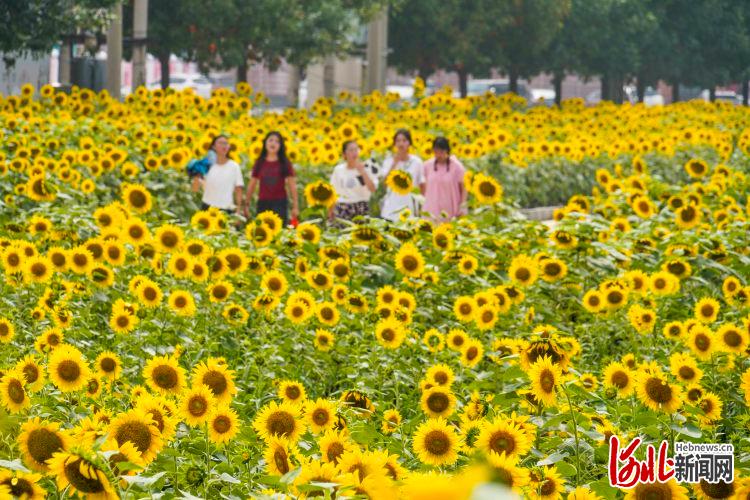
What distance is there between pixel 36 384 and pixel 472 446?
1.49 m

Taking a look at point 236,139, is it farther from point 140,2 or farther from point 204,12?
point 204,12

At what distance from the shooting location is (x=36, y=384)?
4852 mm

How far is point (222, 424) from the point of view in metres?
4.31

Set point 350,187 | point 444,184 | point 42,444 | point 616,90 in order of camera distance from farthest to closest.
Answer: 1. point 616,90
2. point 350,187
3. point 444,184
4. point 42,444

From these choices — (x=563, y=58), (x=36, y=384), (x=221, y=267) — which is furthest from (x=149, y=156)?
(x=563, y=58)

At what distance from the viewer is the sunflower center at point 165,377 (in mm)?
4828

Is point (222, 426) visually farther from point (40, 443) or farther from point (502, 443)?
point (40, 443)

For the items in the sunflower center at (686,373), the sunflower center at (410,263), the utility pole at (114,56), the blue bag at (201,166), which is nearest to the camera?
the sunflower center at (686,373)

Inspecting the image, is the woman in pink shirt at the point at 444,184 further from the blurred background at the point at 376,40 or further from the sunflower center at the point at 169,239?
the blurred background at the point at 376,40

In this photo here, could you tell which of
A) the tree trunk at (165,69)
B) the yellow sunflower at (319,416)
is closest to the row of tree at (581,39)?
the tree trunk at (165,69)

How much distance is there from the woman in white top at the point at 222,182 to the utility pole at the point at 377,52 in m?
19.2

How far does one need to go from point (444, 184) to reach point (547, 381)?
8.23 metres

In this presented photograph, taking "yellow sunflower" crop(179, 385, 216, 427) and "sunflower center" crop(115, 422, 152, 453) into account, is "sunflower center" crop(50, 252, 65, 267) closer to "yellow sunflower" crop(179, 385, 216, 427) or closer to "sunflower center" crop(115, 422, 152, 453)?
"yellow sunflower" crop(179, 385, 216, 427)

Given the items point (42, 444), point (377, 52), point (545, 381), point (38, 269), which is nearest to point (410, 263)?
point (38, 269)
